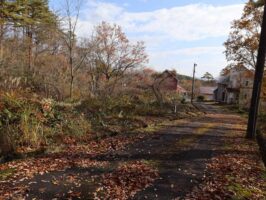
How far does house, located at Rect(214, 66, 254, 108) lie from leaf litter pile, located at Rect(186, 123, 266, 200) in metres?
28.1

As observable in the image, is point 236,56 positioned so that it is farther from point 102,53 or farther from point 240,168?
point 240,168

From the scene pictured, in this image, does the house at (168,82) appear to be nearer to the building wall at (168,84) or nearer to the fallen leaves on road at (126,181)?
the building wall at (168,84)

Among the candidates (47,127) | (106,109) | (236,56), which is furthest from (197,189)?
(236,56)

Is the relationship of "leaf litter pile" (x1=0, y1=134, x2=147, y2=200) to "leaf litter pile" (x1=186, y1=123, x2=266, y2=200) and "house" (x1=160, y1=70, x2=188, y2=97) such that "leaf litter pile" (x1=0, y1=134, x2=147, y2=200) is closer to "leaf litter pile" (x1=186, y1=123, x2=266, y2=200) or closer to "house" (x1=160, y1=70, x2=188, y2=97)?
"leaf litter pile" (x1=186, y1=123, x2=266, y2=200)

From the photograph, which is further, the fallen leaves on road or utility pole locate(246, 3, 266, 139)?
utility pole locate(246, 3, 266, 139)

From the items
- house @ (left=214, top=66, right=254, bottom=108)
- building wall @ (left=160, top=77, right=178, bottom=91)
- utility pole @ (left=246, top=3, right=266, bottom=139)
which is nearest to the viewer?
utility pole @ (left=246, top=3, right=266, bottom=139)

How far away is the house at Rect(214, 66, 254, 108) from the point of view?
38.0 metres

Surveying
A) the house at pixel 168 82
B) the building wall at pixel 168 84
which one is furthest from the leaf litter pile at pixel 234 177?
Answer: the building wall at pixel 168 84

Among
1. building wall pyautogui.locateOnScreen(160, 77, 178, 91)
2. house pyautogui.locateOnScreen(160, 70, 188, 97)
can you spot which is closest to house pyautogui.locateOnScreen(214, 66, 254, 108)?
house pyautogui.locateOnScreen(160, 70, 188, 97)

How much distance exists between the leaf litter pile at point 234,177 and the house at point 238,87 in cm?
2808

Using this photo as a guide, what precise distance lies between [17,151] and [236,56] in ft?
105

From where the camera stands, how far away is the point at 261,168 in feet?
29.0

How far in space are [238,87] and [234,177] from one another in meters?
50.5

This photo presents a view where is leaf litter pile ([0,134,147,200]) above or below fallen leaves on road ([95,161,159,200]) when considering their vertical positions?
below
